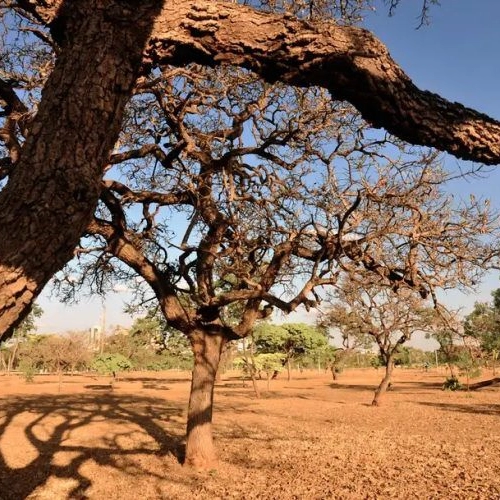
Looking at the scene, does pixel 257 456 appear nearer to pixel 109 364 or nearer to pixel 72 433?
pixel 72 433

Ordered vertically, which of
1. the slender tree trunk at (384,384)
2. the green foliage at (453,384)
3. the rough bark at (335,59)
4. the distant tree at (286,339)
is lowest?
the green foliage at (453,384)

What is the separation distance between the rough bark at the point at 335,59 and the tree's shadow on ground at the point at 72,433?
320 inches

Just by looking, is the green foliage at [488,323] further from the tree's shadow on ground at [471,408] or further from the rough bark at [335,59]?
the rough bark at [335,59]

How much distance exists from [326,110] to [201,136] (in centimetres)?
258

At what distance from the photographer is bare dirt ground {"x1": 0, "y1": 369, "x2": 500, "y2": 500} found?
26.5 ft

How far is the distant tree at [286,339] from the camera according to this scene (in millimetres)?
46219

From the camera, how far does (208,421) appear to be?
9539mm

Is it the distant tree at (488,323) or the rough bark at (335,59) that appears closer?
the rough bark at (335,59)

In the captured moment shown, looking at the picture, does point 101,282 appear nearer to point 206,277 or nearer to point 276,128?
point 206,277

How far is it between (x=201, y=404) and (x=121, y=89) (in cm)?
825

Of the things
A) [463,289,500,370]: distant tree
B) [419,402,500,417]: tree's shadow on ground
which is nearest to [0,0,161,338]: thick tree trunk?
[419,402,500,417]: tree's shadow on ground

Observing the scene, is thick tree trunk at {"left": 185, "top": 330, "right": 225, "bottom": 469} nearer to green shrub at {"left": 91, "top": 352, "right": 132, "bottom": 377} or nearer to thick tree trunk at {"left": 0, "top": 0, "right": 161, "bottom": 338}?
thick tree trunk at {"left": 0, "top": 0, "right": 161, "bottom": 338}

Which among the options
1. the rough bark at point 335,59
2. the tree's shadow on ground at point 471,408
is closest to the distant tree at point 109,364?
the tree's shadow on ground at point 471,408

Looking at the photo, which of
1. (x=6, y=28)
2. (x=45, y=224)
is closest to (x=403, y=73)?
(x=45, y=224)
